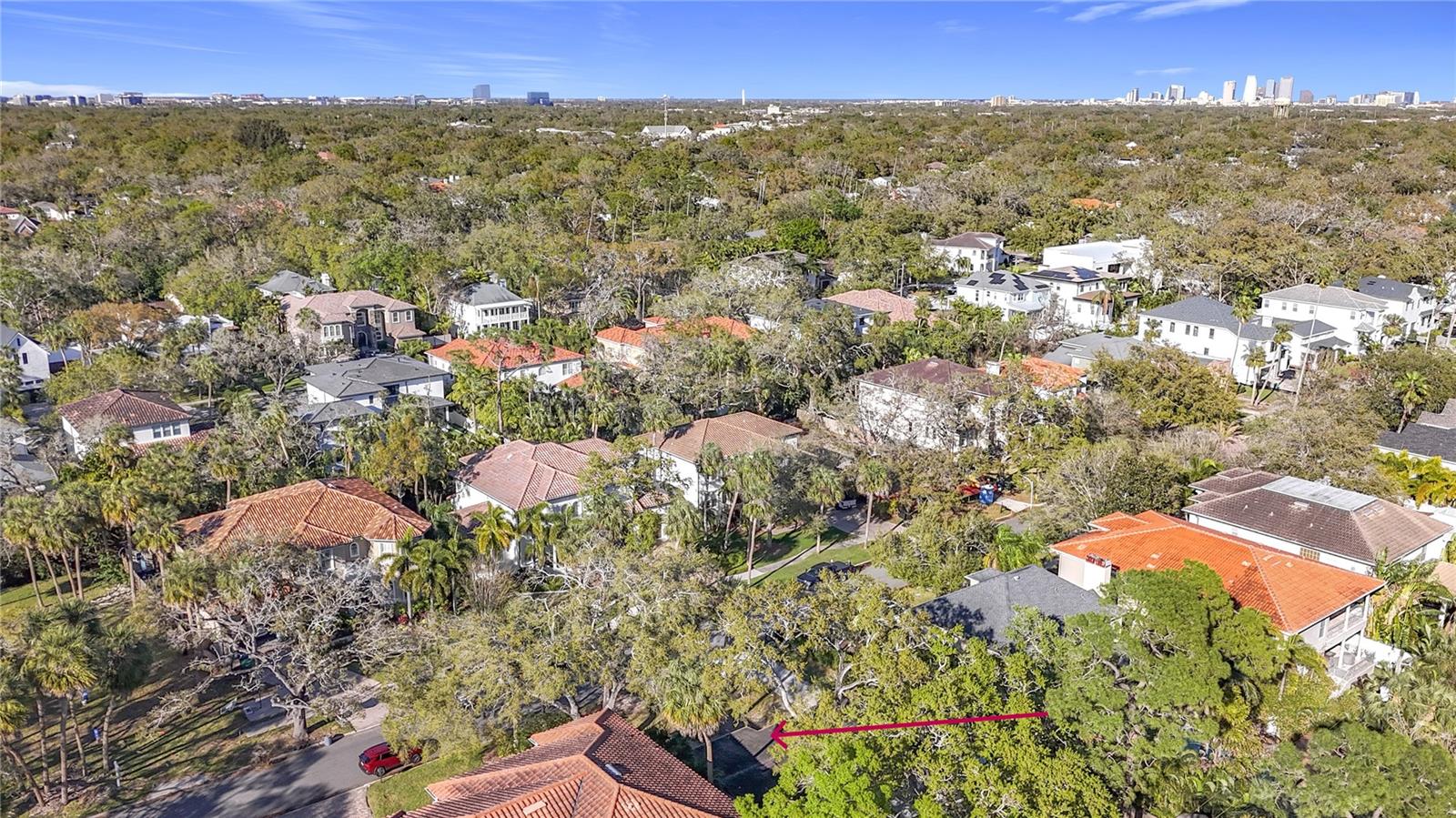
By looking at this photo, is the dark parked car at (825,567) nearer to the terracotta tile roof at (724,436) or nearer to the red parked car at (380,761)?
the terracotta tile roof at (724,436)

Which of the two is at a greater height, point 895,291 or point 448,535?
point 895,291

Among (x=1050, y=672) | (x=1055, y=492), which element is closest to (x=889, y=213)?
(x=1055, y=492)

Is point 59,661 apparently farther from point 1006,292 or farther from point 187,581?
point 1006,292

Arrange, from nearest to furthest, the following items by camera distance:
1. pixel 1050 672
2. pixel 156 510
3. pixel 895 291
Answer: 1. pixel 1050 672
2. pixel 156 510
3. pixel 895 291

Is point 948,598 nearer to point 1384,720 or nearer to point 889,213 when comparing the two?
point 1384,720

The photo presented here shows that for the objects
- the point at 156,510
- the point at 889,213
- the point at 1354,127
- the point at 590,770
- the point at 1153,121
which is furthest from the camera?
the point at 1153,121

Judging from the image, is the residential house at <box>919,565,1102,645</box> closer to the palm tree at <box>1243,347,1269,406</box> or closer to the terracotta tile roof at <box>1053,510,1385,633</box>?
the terracotta tile roof at <box>1053,510,1385,633</box>
